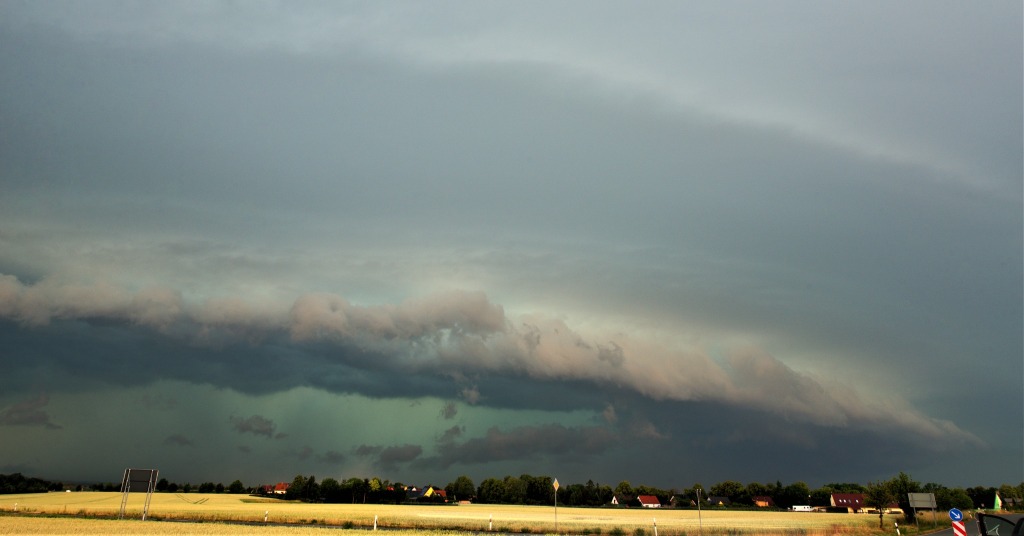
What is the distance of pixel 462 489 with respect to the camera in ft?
538

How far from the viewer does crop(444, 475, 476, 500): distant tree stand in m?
164

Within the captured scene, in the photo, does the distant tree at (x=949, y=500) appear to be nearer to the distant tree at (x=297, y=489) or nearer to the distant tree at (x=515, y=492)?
the distant tree at (x=515, y=492)

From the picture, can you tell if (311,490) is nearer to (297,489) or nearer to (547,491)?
(297,489)

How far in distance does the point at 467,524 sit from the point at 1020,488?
189 metres

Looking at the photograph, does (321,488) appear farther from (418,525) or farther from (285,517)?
(418,525)

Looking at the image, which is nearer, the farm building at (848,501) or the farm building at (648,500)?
the farm building at (848,501)

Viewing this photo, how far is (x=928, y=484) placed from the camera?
111 m

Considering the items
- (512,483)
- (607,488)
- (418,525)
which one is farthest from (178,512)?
(607,488)

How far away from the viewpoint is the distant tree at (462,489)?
163875 mm

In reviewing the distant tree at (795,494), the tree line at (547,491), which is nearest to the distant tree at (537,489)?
the tree line at (547,491)

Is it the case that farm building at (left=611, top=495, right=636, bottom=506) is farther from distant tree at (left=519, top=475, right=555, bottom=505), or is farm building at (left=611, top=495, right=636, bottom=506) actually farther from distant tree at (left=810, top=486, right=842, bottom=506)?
distant tree at (left=810, top=486, right=842, bottom=506)

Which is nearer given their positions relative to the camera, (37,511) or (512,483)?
(37,511)

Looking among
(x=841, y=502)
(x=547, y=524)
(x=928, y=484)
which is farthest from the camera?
(x=841, y=502)

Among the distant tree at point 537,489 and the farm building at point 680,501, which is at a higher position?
the distant tree at point 537,489
